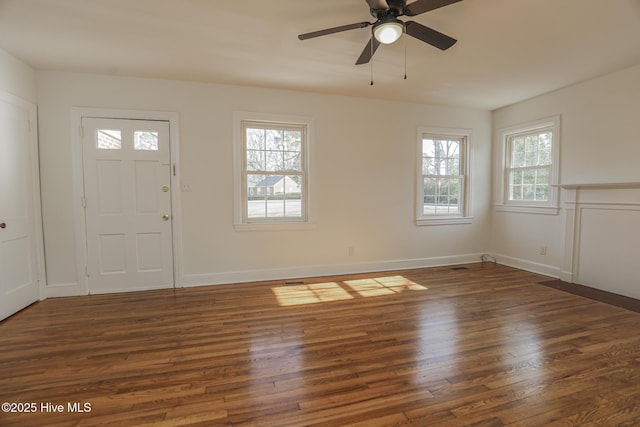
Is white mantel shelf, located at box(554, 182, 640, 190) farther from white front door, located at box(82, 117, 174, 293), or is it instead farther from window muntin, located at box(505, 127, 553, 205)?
white front door, located at box(82, 117, 174, 293)

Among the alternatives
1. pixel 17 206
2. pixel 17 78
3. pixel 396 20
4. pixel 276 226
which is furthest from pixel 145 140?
pixel 396 20

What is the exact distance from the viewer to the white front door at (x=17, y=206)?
9.49 ft

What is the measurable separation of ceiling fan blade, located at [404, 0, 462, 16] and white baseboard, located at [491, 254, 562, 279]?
4007mm

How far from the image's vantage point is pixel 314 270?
172 inches

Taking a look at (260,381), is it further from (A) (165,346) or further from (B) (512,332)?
(B) (512,332)

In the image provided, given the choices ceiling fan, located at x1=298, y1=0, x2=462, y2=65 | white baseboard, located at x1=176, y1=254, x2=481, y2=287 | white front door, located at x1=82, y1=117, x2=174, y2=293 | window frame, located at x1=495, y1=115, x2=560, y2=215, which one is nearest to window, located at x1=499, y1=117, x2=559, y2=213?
window frame, located at x1=495, y1=115, x2=560, y2=215

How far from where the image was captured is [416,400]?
172 cm

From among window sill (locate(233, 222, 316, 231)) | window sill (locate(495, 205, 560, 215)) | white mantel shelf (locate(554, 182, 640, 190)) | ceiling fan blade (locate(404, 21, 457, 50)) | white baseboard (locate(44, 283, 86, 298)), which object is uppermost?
ceiling fan blade (locate(404, 21, 457, 50))

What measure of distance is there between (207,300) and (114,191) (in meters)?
1.75

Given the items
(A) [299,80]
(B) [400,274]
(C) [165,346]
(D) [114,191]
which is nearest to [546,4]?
(A) [299,80]

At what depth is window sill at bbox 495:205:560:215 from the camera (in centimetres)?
427

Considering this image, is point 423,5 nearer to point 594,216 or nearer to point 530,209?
point 594,216

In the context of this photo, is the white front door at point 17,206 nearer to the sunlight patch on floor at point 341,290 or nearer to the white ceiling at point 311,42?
the white ceiling at point 311,42

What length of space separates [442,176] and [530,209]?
1.35 meters
